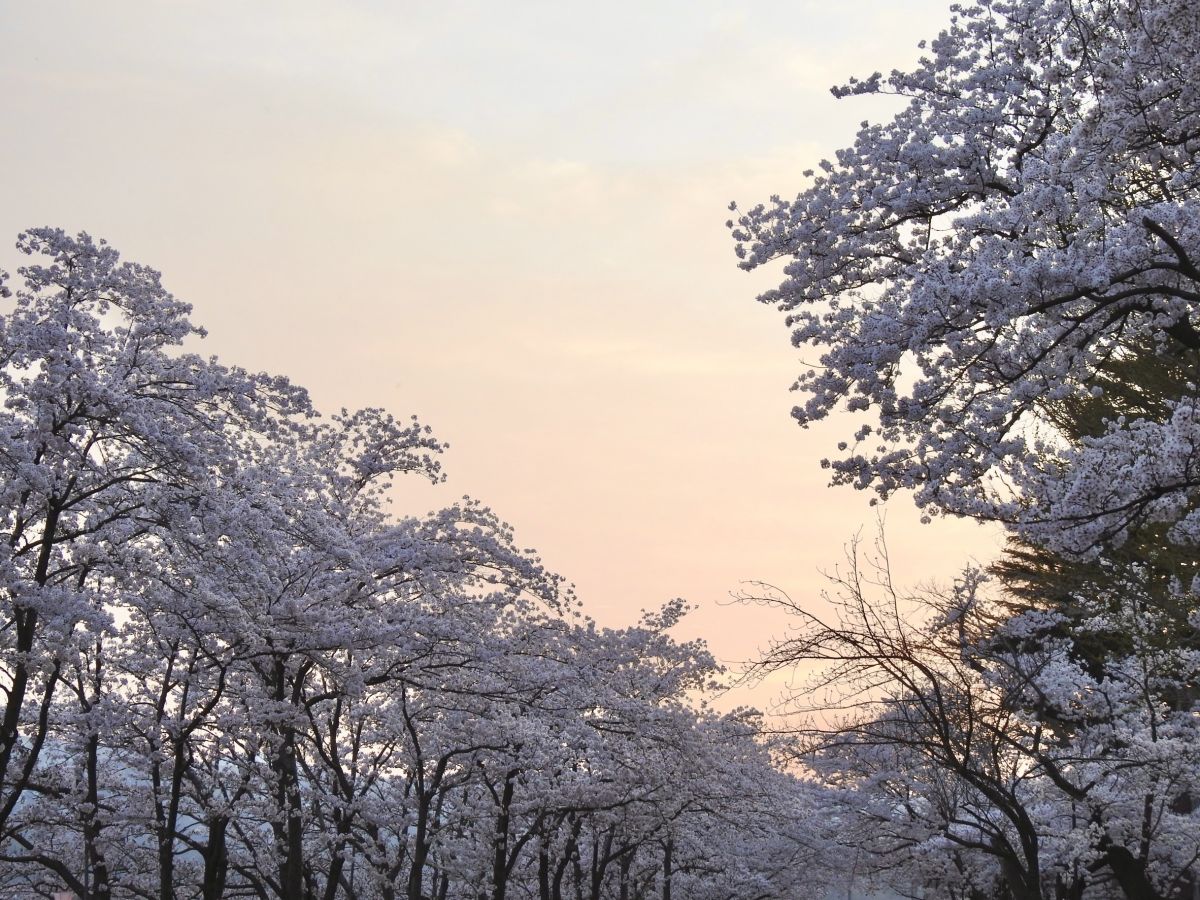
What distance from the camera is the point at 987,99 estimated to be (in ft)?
46.3

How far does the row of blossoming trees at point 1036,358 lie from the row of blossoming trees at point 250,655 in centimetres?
304

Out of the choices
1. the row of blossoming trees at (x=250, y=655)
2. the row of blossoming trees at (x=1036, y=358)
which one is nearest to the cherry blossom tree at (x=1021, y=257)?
the row of blossoming trees at (x=1036, y=358)

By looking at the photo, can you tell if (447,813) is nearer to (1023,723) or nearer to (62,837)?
(62,837)

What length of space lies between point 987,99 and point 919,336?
217 inches

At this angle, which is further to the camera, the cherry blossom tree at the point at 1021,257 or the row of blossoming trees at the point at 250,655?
the row of blossoming trees at the point at 250,655

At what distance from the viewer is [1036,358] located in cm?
1043

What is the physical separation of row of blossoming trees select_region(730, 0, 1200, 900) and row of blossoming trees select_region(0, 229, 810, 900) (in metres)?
3.04

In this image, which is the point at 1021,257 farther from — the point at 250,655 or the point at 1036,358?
→ the point at 250,655

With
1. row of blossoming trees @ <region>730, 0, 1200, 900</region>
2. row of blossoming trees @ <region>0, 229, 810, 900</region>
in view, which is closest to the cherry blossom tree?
row of blossoming trees @ <region>730, 0, 1200, 900</region>

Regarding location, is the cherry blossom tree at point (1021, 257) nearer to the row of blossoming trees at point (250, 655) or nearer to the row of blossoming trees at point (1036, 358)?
the row of blossoming trees at point (1036, 358)

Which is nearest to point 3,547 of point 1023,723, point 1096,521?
point 1096,521

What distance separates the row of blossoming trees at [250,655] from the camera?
13.8m

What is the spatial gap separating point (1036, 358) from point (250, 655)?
11.6 meters

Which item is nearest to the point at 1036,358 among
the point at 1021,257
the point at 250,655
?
the point at 1021,257
